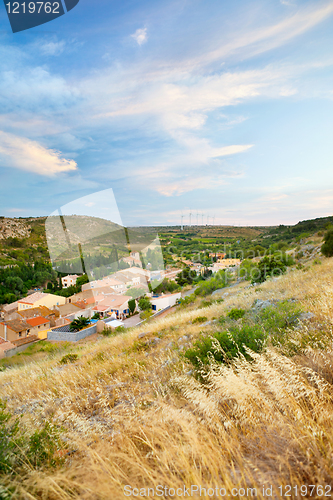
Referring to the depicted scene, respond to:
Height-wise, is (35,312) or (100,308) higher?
(35,312)

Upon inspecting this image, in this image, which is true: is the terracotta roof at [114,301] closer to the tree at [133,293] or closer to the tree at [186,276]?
the tree at [133,293]

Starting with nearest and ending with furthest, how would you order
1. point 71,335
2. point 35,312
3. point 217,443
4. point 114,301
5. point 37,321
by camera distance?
point 217,443
point 71,335
point 37,321
point 114,301
point 35,312

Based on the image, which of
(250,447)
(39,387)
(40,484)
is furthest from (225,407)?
(39,387)

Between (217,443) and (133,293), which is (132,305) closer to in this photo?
(133,293)

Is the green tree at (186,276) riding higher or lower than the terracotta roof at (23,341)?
higher

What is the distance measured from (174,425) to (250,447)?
0.66m

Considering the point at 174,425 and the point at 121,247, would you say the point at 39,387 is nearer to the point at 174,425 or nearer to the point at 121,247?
the point at 174,425

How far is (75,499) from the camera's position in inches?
52.1

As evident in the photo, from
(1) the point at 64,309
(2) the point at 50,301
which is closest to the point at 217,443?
(1) the point at 64,309

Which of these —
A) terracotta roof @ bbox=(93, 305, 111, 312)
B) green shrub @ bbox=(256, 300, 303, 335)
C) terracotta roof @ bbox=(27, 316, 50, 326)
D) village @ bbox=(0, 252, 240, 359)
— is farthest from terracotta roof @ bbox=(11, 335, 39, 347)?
green shrub @ bbox=(256, 300, 303, 335)

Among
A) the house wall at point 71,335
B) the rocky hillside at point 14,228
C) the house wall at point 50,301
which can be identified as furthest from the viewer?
the rocky hillside at point 14,228

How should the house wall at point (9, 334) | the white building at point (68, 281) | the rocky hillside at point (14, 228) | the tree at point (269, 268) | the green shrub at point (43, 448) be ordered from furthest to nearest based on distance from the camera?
1. the rocky hillside at point (14, 228)
2. the white building at point (68, 281)
3. the house wall at point (9, 334)
4. the tree at point (269, 268)
5. the green shrub at point (43, 448)

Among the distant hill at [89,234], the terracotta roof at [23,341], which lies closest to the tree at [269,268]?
the distant hill at [89,234]

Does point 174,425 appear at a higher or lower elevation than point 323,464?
lower
